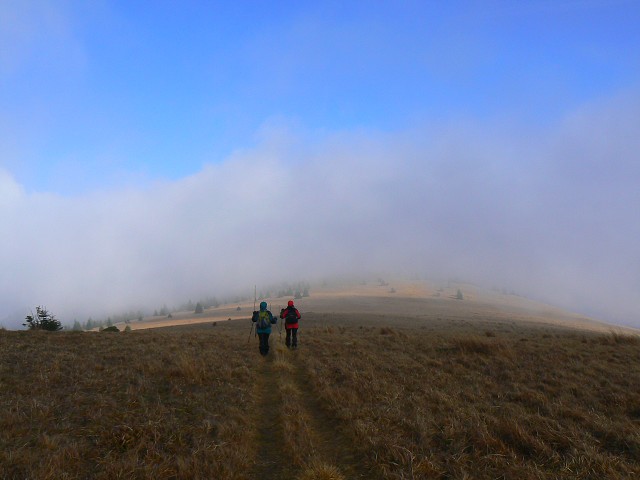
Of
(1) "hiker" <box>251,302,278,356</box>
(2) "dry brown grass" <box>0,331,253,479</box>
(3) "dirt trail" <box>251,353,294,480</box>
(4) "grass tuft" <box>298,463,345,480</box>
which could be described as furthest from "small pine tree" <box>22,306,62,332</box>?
(4) "grass tuft" <box>298,463,345,480</box>

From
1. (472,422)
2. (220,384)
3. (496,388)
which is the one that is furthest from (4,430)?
(496,388)

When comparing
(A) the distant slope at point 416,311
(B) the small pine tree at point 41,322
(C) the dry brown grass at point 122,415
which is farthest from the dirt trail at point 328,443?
(A) the distant slope at point 416,311

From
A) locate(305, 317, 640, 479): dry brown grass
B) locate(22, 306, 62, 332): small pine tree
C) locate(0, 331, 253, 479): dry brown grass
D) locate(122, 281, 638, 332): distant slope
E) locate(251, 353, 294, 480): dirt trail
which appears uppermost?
locate(22, 306, 62, 332): small pine tree

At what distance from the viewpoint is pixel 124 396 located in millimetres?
8602

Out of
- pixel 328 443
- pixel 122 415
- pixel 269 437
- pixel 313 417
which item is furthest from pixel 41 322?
pixel 328 443

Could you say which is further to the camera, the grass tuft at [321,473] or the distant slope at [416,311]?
the distant slope at [416,311]

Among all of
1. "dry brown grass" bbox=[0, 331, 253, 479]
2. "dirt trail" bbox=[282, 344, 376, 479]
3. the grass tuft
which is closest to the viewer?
the grass tuft

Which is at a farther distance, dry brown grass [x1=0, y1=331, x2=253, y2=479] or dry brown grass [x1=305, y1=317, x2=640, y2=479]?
dry brown grass [x1=305, y1=317, x2=640, y2=479]

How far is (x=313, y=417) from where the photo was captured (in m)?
8.07

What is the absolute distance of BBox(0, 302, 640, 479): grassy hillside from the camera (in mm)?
5578

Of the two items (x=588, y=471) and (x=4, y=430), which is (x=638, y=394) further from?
(x=4, y=430)

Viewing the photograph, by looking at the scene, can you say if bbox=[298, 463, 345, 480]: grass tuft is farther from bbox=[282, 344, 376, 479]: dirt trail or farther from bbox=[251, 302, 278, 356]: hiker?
bbox=[251, 302, 278, 356]: hiker

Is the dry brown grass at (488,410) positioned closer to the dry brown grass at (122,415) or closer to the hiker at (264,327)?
the hiker at (264,327)

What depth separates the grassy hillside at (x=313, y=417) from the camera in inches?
220
